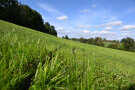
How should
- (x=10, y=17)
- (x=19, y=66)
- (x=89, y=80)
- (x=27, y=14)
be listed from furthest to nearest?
(x=27, y=14), (x=10, y=17), (x=19, y=66), (x=89, y=80)

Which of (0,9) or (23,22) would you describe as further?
(23,22)

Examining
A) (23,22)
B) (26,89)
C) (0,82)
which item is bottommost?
(26,89)

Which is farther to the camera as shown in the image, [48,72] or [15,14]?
[15,14]

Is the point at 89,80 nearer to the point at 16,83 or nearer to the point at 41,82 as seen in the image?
the point at 41,82

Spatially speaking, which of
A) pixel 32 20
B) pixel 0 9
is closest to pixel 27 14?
pixel 32 20

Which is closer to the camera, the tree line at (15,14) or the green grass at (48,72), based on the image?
the green grass at (48,72)

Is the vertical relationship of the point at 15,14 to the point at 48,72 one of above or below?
above

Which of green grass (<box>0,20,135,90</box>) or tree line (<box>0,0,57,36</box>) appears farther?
tree line (<box>0,0,57,36</box>)

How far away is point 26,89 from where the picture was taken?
0.60 meters

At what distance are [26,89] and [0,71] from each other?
23 cm

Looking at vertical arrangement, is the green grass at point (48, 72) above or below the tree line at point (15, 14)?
below

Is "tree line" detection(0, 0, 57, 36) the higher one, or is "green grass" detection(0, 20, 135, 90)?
"tree line" detection(0, 0, 57, 36)

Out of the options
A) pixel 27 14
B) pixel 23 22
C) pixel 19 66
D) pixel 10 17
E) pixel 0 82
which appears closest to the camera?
pixel 0 82

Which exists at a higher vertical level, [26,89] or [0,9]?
[0,9]
